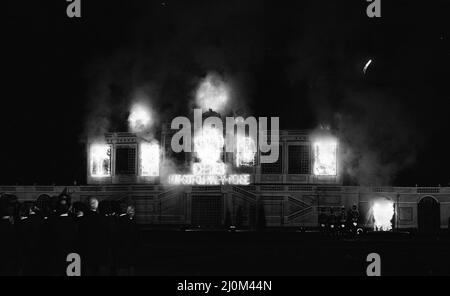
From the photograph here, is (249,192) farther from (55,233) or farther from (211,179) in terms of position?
(55,233)

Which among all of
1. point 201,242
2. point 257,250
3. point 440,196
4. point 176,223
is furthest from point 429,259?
point 176,223

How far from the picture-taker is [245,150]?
4938 cm

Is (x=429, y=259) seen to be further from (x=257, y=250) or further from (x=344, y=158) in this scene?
(x=344, y=158)

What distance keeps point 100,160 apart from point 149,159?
4.22m

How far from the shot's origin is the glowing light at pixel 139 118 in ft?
169

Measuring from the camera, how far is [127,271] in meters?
20.4

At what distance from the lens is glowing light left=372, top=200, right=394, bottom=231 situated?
46.5 meters

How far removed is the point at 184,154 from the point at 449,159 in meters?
21.5

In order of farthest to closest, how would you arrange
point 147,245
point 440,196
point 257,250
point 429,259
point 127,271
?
1. point 440,196
2. point 147,245
3. point 257,250
4. point 429,259
5. point 127,271

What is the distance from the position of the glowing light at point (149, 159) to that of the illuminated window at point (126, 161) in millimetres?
805

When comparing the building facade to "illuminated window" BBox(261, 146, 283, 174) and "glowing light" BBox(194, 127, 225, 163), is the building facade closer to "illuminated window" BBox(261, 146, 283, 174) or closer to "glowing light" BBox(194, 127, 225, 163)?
"illuminated window" BBox(261, 146, 283, 174)

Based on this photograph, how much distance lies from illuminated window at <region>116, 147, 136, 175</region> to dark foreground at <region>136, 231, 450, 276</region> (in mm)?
14370

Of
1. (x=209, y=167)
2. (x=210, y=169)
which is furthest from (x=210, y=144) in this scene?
(x=210, y=169)

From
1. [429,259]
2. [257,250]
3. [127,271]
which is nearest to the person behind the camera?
[127,271]
